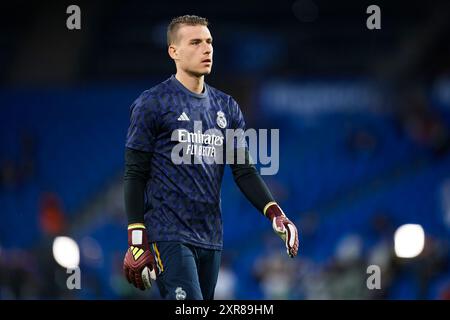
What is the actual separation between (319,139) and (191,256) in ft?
42.2

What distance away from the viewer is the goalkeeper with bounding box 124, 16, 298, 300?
20.1 ft

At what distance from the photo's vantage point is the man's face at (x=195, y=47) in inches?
250

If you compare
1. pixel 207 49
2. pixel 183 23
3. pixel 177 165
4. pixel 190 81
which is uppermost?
pixel 183 23

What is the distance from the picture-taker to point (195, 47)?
634 centimetres

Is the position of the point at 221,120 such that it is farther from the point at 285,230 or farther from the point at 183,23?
the point at 285,230

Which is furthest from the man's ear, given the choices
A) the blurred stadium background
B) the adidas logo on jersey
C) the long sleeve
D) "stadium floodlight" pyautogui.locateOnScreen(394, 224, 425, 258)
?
the blurred stadium background

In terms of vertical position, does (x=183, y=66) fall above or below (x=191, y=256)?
above

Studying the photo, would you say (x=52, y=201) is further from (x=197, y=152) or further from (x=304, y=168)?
(x=197, y=152)

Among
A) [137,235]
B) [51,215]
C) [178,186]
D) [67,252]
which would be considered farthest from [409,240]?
[51,215]

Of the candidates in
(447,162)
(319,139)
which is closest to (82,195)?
(319,139)

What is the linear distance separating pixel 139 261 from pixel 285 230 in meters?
0.98

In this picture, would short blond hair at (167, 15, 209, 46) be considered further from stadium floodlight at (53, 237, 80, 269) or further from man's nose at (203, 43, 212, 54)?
stadium floodlight at (53, 237, 80, 269)

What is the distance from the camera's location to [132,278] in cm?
604

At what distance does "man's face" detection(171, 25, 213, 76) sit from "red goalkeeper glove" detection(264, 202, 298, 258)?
104cm
